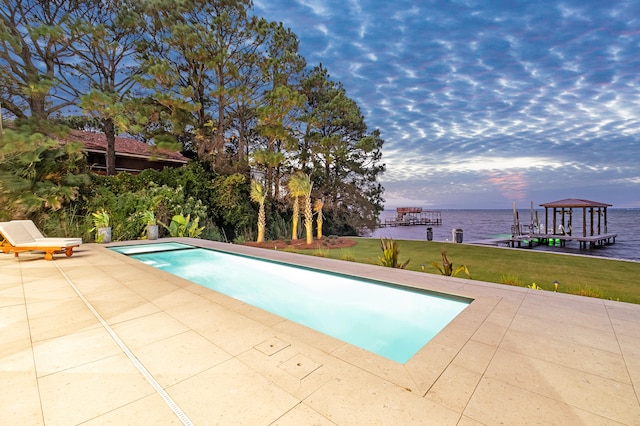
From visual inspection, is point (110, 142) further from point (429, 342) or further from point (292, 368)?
point (429, 342)

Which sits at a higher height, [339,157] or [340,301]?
[339,157]

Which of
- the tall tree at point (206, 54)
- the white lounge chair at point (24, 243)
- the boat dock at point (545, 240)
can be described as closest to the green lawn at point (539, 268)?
the white lounge chair at point (24, 243)

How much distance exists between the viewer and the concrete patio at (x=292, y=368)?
5.70ft

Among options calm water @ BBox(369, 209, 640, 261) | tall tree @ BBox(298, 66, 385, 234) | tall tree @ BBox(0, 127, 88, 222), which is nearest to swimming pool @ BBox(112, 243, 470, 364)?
tall tree @ BBox(0, 127, 88, 222)

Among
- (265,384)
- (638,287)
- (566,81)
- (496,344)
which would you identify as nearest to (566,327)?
(496,344)

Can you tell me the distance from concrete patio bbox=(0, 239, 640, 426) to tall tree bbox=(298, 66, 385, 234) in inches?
603

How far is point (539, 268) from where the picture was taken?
320 inches

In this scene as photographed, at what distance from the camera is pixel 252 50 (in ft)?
53.0

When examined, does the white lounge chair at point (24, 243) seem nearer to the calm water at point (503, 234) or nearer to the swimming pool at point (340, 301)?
the swimming pool at point (340, 301)

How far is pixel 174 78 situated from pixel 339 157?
397 inches

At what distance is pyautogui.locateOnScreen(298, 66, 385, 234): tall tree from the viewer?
60.1 ft

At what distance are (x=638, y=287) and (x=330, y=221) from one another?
1552cm

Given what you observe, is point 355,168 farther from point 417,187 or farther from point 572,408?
point 572,408

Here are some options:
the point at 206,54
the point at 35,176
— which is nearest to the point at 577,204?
the point at 206,54
